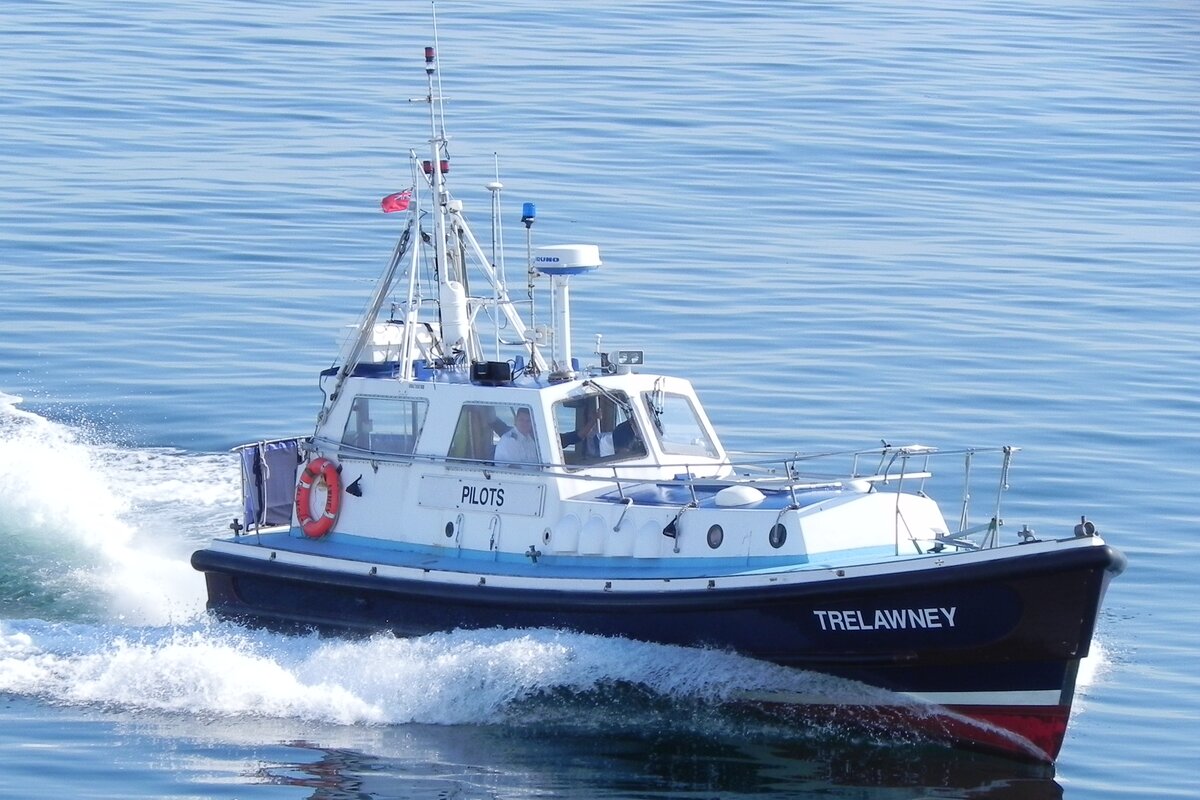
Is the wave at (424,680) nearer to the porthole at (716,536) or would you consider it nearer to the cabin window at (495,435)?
the porthole at (716,536)

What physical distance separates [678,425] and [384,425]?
7.69ft

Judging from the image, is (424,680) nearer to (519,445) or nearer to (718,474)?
(519,445)

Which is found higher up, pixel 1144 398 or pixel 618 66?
pixel 618 66

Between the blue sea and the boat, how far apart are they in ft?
1.19

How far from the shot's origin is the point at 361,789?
1250cm

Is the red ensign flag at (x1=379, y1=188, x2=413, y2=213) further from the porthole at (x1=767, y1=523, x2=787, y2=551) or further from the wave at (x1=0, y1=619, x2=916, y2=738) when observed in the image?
the porthole at (x1=767, y1=523, x2=787, y2=551)

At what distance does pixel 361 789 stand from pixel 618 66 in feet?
90.3

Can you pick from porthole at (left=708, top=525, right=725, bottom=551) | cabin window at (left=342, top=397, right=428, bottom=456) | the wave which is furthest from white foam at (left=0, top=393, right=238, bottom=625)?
porthole at (left=708, top=525, right=725, bottom=551)

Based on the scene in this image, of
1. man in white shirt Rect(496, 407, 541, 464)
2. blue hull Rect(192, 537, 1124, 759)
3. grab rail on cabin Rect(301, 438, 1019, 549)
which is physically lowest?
blue hull Rect(192, 537, 1124, 759)

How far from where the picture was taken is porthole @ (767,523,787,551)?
13.4 metres

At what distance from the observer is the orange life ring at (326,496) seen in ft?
49.9

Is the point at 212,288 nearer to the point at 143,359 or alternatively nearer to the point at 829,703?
the point at 143,359

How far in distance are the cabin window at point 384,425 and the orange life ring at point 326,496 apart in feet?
0.75

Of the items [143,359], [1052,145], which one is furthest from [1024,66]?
[143,359]
